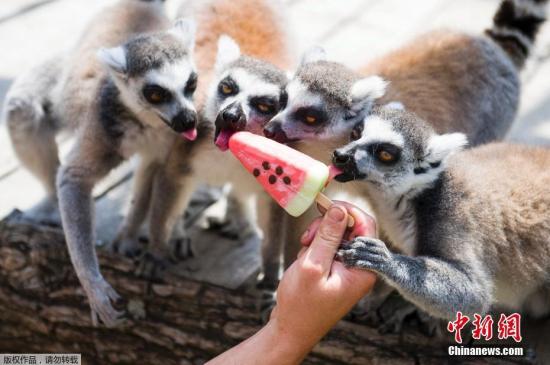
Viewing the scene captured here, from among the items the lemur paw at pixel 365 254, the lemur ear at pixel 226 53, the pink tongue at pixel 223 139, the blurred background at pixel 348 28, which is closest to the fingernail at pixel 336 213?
the lemur paw at pixel 365 254

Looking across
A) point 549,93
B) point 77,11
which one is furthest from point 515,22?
point 77,11

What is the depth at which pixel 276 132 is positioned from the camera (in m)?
3.69

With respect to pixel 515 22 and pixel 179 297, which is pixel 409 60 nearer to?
pixel 515 22

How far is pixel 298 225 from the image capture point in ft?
13.9

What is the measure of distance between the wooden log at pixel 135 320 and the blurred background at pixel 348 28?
133 cm

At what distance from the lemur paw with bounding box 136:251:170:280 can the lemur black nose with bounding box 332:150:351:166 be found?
1515 mm

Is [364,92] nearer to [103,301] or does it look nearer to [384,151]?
[384,151]

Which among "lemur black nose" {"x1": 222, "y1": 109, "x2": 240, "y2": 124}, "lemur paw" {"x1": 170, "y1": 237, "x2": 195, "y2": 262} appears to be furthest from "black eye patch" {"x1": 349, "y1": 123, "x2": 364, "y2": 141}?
"lemur paw" {"x1": 170, "y1": 237, "x2": 195, "y2": 262}

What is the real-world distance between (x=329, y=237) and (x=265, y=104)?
1095 mm

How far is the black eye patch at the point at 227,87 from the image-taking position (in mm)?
4039

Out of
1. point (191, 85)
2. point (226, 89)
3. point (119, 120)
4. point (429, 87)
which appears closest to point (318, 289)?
point (226, 89)

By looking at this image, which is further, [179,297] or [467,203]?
[179,297]

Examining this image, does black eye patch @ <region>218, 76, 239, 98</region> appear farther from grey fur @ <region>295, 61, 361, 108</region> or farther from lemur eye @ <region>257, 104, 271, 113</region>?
grey fur @ <region>295, 61, 361, 108</region>

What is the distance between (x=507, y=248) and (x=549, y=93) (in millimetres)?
3146
